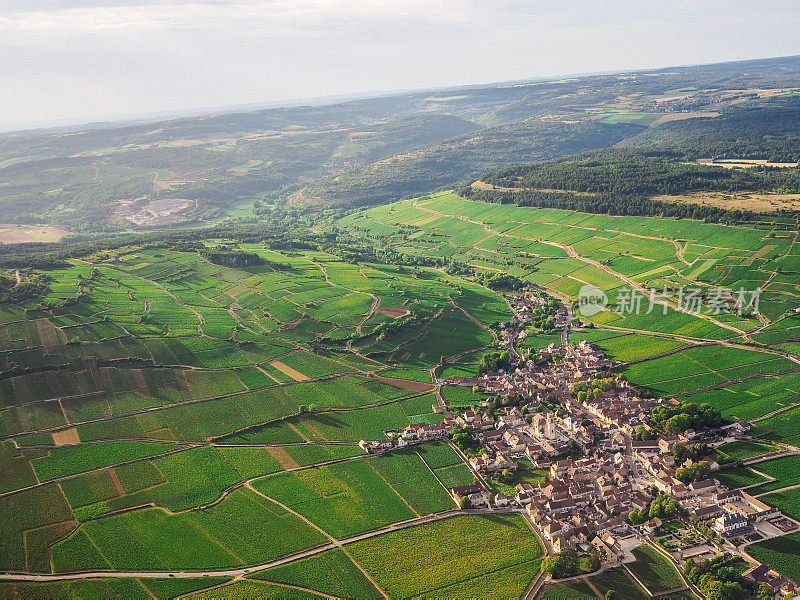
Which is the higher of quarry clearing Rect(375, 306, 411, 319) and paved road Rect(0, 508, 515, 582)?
quarry clearing Rect(375, 306, 411, 319)

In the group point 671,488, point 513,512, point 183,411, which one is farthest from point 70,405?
point 671,488

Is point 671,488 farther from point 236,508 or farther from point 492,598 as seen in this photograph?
point 236,508

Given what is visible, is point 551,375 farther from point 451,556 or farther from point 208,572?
point 208,572

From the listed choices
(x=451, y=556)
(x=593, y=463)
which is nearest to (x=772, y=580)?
(x=593, y=463)

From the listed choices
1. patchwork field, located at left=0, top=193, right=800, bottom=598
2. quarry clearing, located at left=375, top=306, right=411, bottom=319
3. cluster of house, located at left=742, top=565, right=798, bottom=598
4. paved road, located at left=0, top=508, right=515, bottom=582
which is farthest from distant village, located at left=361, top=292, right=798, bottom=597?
quarry clearing, located at left=375, top=306, right=411, bottom=319

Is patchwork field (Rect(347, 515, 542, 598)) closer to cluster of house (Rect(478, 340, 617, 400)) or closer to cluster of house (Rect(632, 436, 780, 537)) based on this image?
cluster of house (Rect(632, 436, 780, 537))
